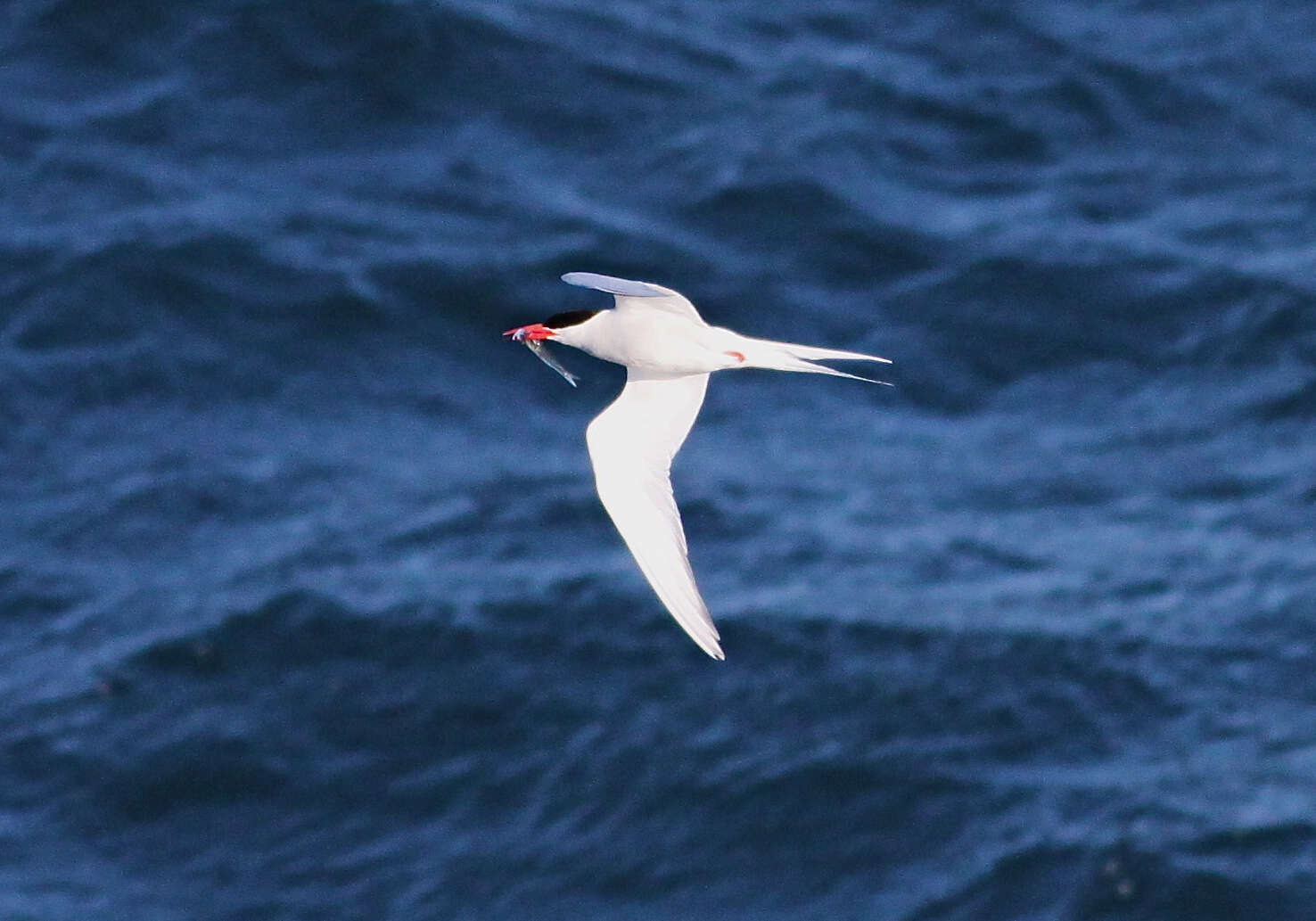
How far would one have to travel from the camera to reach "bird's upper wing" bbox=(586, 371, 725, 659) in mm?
10258

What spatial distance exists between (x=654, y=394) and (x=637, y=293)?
61.2 inches

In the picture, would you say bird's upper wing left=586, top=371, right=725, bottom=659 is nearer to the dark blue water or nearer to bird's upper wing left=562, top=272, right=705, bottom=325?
bird's upper wing left=562, top=272, right=705, bottom=325

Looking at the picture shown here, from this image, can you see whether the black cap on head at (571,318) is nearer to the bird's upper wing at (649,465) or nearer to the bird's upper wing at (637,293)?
the bird's upper wing at (637,293)

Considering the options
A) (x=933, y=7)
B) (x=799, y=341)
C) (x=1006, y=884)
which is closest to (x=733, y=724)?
(x=1006, y=884)

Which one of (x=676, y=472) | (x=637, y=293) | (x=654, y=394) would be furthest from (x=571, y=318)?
(x=676, y=472)

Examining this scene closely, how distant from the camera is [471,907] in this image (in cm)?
1587

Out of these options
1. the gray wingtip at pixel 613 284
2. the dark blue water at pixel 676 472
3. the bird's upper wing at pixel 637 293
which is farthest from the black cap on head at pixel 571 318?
the dark blue water at pixel 676 472

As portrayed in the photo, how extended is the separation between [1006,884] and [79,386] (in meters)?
8.43

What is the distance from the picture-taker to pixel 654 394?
36.0 feet

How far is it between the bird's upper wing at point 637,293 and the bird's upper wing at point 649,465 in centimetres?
60

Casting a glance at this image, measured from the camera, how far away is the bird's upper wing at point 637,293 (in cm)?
937

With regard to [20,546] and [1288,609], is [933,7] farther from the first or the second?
[20,546]

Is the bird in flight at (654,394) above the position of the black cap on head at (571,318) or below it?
below

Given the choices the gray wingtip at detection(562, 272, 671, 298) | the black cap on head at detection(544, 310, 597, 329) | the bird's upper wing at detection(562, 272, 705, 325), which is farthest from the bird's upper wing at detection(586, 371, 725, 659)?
the gray wingtip at detection(562, 272, 671, 298)
